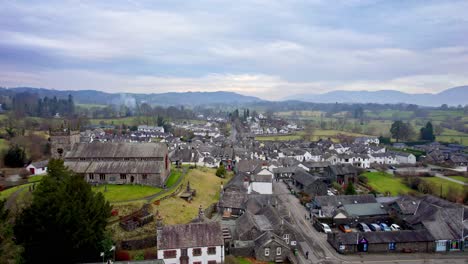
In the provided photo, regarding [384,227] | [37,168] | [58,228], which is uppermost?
[37,168]

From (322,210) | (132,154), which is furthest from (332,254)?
(132,154)

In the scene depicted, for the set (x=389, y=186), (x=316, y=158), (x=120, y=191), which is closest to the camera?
(x=120, y=191)

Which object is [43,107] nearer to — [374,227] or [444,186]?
[374,227]

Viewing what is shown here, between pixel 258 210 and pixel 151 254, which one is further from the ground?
pixel 258 210

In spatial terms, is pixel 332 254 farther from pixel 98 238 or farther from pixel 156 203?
pixel 98 238

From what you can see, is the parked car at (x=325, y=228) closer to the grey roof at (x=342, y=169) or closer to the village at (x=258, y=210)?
the village at (x=258, y=210)

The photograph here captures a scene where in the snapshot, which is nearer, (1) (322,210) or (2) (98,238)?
(2) (98,238)

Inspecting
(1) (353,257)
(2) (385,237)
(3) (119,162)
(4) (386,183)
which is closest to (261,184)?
(1) (353,257)
